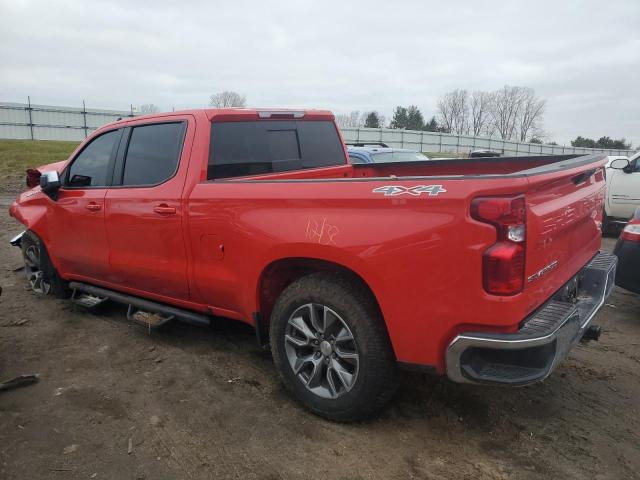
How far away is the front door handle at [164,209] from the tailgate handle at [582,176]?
103 inches

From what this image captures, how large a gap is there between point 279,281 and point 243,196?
2.05 feet

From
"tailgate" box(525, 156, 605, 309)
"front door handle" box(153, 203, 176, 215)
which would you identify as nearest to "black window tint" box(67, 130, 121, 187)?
"front door handle" box(153, 203, 176, 215)

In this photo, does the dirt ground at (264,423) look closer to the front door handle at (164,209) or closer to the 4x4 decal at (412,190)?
the front door handle at (164,209)

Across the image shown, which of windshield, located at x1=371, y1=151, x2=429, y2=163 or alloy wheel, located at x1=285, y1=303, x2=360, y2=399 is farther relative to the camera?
windshield, located at x1=371, y1=151, x2=429, y2=163

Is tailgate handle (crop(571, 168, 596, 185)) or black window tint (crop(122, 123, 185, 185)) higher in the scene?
black window tint (crop(122, 123, 185, 185))

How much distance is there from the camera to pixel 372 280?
2754mm

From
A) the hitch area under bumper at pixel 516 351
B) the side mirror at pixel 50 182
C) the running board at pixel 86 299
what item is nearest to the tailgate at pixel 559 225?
the hitch area under bumper at pixel 516 351

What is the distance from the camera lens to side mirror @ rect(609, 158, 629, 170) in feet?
29.8

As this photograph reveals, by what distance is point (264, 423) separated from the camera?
3.18 meters

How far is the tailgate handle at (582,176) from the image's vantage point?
304cm

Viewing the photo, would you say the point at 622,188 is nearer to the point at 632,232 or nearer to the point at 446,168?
the point at 632,232

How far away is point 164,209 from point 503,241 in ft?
7.97

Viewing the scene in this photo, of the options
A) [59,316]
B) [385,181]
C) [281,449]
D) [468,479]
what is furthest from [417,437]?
[59,316]

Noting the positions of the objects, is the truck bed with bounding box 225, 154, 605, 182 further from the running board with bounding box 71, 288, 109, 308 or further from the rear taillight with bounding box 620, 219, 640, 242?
the running board with bounding box 71, 288, 109, 308
